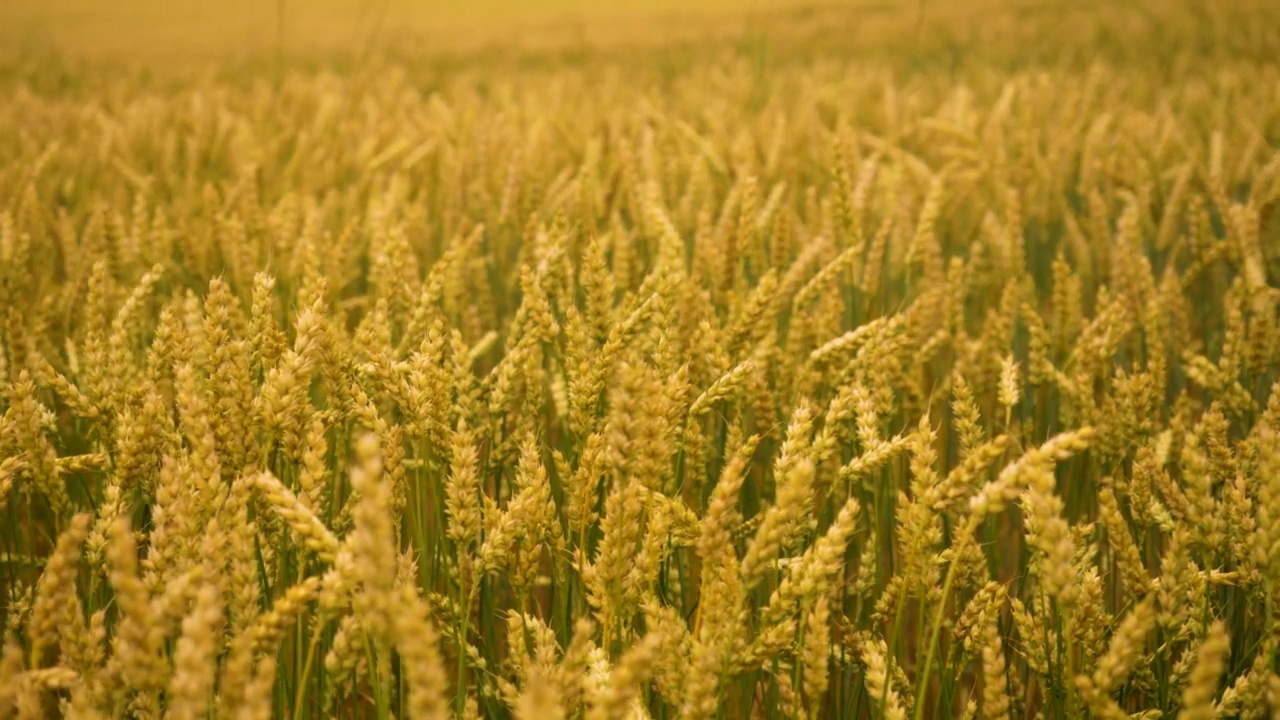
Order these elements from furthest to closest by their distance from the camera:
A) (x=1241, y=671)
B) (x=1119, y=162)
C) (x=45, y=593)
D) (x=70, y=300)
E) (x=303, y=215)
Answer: (x=1119, y=162)
(x=303, y=215)
(x=70, y=300)
(x=1241, y=671)
(x=45, y=593)

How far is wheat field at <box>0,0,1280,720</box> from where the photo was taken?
84 centimetres

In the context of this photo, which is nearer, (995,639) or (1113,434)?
(995,639)

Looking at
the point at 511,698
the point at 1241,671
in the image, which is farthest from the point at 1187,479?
the point at 511,698

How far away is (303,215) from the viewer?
8.13 feet

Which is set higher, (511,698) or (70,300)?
(70,300)

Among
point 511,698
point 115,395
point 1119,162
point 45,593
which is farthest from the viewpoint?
point 1119,162

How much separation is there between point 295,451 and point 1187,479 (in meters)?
0.90

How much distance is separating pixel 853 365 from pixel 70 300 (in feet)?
4.65

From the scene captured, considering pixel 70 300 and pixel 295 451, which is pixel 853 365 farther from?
pixel 70 300

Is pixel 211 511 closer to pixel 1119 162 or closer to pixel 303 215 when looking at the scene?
pixel 303 215

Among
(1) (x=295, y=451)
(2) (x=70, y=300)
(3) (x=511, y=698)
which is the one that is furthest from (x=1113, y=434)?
(2) (x=70, y=300)

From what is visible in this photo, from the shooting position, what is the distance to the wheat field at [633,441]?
2.77 feet

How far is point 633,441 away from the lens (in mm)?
896

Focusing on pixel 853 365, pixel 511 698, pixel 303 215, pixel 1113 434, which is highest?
pixel 303 215
